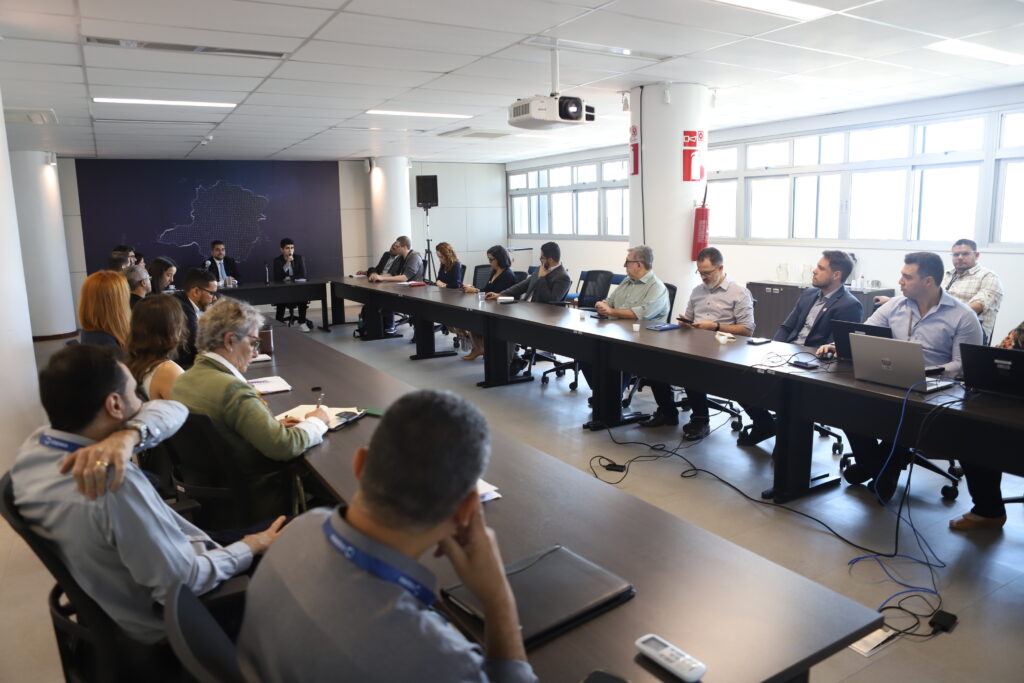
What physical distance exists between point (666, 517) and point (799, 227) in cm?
779

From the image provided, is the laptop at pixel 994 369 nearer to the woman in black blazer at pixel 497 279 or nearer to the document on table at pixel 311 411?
the document on table at pixel 311 411

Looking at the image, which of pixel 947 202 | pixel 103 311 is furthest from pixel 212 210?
pixel 947 202

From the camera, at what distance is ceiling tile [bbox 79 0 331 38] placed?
11.7 ft

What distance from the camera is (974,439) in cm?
273

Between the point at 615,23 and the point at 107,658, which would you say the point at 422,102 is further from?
the point at 107,658

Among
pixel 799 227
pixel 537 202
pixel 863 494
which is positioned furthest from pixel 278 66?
pixel 537 202

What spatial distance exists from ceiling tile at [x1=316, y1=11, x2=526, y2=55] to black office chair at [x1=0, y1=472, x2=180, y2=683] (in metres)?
3.30

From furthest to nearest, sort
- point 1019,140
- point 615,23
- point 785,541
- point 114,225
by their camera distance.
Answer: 1. point 114,225
2. point 1019,140
3. point 615,23
4. point 785,541

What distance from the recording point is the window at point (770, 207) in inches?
346

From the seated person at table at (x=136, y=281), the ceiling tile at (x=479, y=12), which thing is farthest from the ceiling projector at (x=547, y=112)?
the seated person at table at (x=136, y=281)

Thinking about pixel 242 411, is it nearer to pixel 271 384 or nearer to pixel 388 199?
pixel 271 384

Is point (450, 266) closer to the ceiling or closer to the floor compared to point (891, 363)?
closer to the ceiling

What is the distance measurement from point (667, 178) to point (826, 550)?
155 inches

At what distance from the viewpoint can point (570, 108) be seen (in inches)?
199
